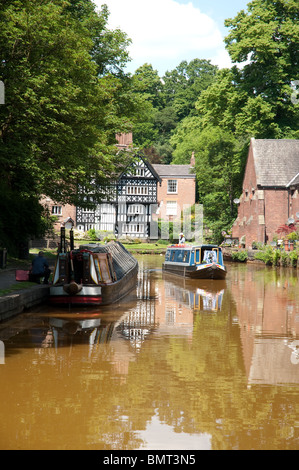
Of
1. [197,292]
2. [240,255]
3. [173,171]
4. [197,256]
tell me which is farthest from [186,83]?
[197,292]

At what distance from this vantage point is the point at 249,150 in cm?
4788

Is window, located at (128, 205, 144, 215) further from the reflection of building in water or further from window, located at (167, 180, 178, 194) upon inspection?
the reflection of building in water

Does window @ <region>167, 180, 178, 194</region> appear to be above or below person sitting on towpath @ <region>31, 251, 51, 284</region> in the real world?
above

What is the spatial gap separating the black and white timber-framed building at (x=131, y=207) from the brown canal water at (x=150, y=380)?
44.8 meters

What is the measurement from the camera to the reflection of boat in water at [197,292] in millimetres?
18688

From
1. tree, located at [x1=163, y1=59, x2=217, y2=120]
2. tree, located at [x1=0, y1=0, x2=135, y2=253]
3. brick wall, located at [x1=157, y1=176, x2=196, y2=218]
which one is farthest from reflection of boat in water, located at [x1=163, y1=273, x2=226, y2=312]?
tree, located at [x1=163, y1=59, x2=217, y2=120]

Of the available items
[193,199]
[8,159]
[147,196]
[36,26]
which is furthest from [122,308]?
[193,199]

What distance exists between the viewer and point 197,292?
23.2m

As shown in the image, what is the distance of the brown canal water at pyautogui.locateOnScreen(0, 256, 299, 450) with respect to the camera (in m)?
6.27

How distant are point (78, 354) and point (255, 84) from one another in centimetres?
3843

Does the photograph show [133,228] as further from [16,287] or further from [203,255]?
[16,287]

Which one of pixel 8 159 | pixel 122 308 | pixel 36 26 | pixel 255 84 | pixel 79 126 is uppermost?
pixel 255 84

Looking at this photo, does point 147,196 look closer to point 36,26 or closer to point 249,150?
point 249,150

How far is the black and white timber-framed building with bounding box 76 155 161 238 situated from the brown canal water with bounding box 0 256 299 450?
44.8 meters
